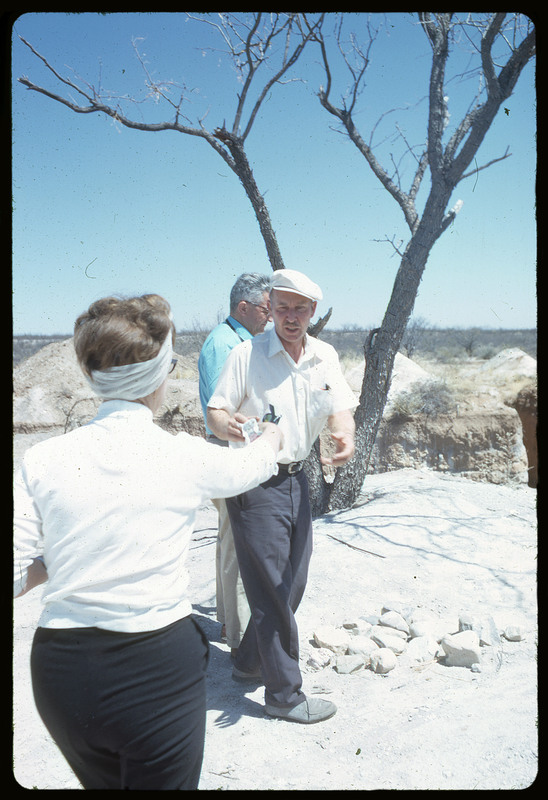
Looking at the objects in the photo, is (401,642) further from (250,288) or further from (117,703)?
(117,703)

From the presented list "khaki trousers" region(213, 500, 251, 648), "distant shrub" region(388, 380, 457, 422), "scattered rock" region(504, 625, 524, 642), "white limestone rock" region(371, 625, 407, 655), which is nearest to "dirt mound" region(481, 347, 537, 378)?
"distant shrub" region(388, 380, 457, 422)

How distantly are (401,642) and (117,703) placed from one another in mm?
2474

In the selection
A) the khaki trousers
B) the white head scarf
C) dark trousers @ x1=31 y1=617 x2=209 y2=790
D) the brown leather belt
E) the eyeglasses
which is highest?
the eyeglasses

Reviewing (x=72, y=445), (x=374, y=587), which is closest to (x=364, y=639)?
(x=374, y=587)

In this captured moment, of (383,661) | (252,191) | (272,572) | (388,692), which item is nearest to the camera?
(272,572)

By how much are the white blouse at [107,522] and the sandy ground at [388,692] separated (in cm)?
148

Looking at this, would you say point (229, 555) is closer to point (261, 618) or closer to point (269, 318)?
point (261, 618)

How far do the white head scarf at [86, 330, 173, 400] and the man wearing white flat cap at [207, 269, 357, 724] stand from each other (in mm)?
1139

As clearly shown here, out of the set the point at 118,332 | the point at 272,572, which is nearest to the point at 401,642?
the point at 272,572

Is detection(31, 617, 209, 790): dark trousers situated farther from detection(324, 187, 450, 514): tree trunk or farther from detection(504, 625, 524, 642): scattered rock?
detection(324, 187, 450, 514): tree trunk

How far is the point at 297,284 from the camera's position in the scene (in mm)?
2941

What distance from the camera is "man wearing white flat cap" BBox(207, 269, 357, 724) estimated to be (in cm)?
289

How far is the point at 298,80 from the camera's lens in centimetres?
611

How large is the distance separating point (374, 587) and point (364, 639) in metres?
0.80
